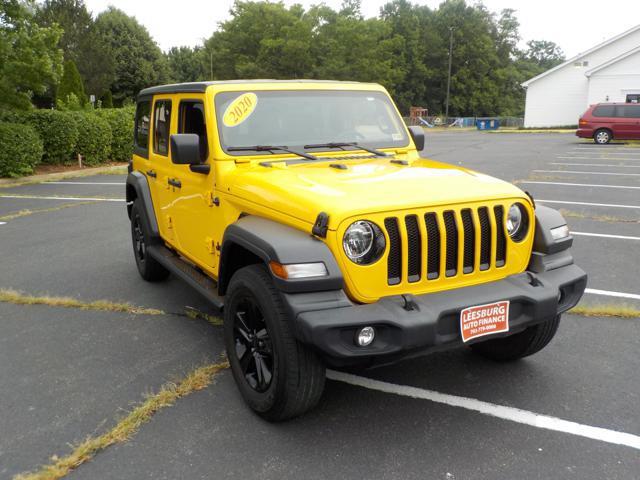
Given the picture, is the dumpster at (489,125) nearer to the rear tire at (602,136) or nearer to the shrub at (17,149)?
the rear tire at (602,136)

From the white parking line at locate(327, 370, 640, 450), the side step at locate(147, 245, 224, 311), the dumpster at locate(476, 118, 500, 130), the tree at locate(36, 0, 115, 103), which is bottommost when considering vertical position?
the white parking line at locate(327, 370, 640, 450)

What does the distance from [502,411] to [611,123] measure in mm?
23675

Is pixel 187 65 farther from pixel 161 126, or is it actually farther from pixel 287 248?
pixel 287 248

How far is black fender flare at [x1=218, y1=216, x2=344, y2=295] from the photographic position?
2707 millimetres

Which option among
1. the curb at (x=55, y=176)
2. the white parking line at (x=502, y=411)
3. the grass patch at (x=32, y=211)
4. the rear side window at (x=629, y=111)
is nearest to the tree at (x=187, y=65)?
the rear side window at (x=629, y=111)

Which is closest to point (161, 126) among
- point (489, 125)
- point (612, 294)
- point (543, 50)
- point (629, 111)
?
point (612, 294)

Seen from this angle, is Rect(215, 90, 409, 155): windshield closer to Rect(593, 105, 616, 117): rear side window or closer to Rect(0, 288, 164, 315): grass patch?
Rect(0, 288, 164, 315): grass patch

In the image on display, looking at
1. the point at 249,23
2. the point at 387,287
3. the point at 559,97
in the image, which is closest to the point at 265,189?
the point at 387,287

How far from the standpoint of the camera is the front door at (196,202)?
389 centimetres

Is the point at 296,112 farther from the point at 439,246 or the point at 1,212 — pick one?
the point at 1,212

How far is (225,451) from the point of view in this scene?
293 centimetres

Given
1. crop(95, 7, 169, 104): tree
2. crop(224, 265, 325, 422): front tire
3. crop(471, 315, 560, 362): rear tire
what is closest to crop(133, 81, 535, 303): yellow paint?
crop(224, 265, 325, 422): front tire

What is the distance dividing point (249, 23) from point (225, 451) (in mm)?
62821

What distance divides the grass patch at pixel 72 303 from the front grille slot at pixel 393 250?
8.72 feet
